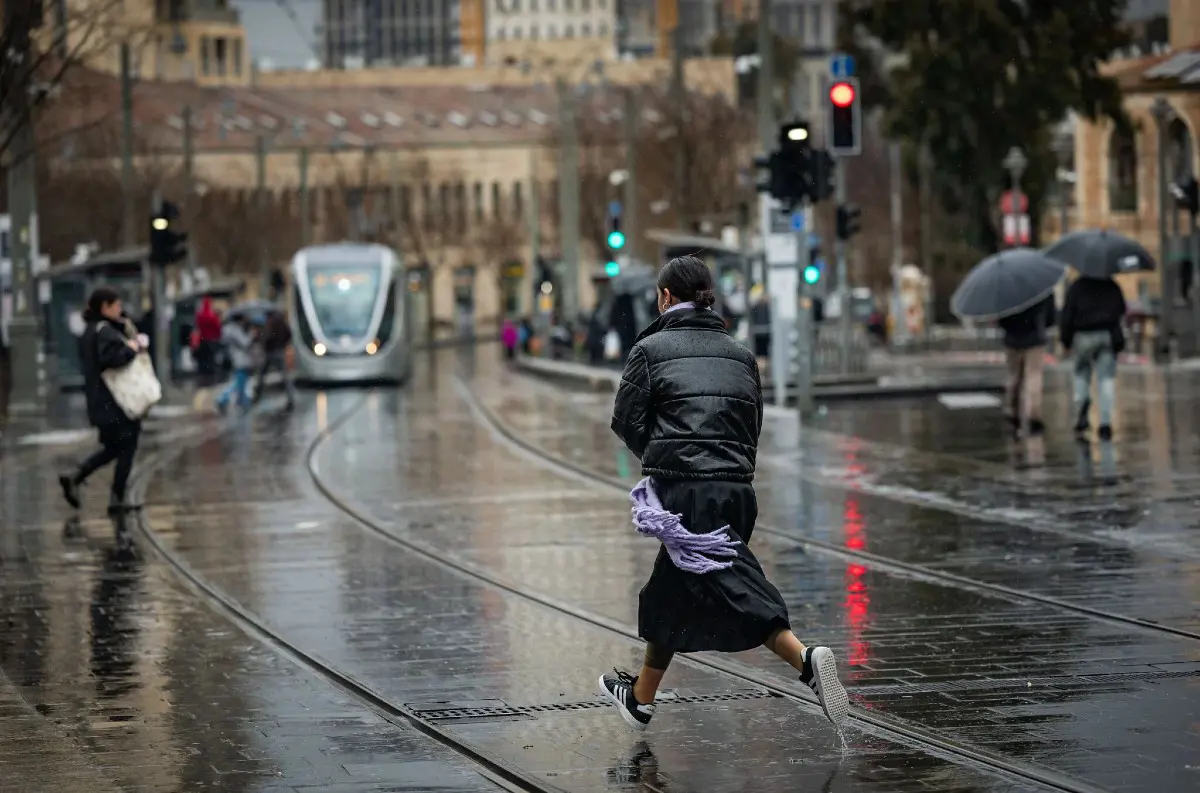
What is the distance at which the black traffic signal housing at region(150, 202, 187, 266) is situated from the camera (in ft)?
125

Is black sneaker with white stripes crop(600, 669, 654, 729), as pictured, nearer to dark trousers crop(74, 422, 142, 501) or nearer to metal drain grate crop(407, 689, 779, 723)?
metal drain grate crop(407, 689, 779, 723)

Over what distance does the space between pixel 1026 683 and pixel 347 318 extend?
144 feet

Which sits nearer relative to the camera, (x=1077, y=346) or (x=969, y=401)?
(x=1077, y=346)

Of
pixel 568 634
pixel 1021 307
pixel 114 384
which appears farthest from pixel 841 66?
pixel 568 634

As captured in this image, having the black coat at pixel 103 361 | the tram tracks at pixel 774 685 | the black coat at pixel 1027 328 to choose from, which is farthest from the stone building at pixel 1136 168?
the tram tracks at pixel 774 685

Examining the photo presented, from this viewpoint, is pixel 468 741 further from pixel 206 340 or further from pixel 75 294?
pixel 206 340

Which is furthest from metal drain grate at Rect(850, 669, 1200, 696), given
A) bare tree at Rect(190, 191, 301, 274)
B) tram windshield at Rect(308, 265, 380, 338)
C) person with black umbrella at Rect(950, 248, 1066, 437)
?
bare tree at Rect(190, 191, 301, 274)

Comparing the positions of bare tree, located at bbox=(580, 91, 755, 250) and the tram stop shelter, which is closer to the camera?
the tram stop shelter

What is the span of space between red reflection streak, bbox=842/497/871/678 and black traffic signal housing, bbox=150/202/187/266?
72.7 feet

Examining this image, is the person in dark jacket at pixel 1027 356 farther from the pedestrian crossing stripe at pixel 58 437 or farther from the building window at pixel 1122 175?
the building window at pixel 1122 175

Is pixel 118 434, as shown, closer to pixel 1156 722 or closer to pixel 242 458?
pixel 242 458

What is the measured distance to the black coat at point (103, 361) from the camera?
18.2 m

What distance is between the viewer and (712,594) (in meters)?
8.40

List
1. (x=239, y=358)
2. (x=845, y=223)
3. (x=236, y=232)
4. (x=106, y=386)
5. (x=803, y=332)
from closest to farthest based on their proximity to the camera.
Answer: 1. (x=106, y=386)
2. (x=803, y=332)
3. (x=239, y=358)
4. (x=845, y=223)
5. (x=236, y=232)
